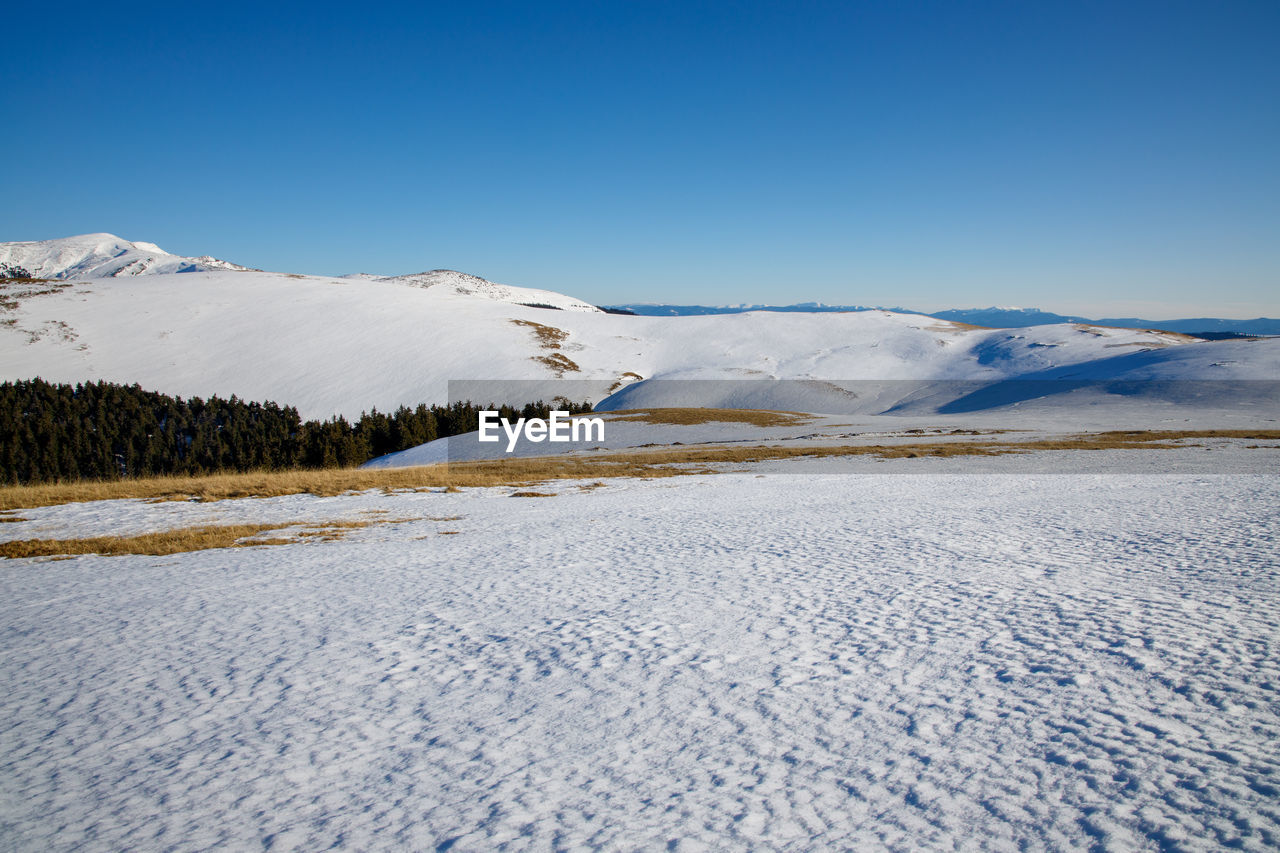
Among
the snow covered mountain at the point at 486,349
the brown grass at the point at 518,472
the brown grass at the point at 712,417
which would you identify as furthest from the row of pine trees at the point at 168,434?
the brown grass at the point at 518,472

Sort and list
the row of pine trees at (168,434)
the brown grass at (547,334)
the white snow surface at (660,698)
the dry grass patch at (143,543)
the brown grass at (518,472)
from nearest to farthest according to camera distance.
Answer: the white snow surface at (660,698), the dry grass patch at (143,543), the brown grass at (518,472), the row of pine trees at (168,434), the brown grass at (547,334)

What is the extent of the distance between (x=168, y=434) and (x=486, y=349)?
43.7 metres

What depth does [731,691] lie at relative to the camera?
254 inches

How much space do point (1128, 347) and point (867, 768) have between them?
102 meters

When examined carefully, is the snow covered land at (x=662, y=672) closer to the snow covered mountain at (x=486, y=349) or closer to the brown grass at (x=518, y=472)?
the brown grass at (x=518, y=472)

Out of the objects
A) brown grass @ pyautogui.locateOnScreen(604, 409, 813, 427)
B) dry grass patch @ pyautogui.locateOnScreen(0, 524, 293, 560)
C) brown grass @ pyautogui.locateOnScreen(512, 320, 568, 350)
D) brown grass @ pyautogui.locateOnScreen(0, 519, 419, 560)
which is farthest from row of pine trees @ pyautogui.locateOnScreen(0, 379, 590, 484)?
dry grass patch @ pyautogui.locateOnScreen(0, 524, 293, 560)

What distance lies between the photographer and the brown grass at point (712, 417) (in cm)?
4928

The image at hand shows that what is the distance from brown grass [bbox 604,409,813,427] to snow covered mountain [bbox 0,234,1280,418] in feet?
81.7

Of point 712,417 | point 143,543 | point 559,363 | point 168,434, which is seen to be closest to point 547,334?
point 559,363

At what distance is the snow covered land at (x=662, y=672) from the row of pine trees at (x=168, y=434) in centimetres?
4245

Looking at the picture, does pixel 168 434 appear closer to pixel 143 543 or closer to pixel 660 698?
pixel 143 543

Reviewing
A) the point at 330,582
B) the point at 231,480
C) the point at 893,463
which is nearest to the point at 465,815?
the point at 330,582

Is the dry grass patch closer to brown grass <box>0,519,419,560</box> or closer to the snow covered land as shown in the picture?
brown grass <box>0,519,419,560</box>

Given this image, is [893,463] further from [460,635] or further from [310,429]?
[310,429]
